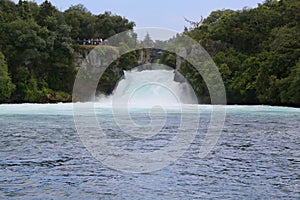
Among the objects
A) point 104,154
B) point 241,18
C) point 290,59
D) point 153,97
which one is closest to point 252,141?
point 104,154

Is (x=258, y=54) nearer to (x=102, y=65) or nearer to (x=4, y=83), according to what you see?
(x=102, y=65)

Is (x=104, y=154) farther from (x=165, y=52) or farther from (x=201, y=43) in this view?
(x=165, y=52)

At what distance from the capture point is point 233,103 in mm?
41656

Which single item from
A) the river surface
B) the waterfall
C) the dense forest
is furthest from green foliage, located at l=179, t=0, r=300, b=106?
the river surface

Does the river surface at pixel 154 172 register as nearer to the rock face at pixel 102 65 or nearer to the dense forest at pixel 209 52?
the dense forest at pixel 209 52

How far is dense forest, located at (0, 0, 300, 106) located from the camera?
116ft

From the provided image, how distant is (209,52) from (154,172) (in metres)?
37.1

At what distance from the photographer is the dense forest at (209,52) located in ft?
116

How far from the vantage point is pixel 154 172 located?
947cm

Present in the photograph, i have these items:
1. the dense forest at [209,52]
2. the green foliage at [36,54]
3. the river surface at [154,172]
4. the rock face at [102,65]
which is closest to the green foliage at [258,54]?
the dense forest at [209,52]

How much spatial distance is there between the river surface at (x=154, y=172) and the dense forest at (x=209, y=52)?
21054mm

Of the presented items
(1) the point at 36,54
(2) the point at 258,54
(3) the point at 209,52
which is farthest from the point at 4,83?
(2) the point at 258,54

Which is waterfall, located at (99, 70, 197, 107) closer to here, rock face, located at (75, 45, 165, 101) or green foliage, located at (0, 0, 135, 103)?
rock face, located at (75, 45, 165, 101)

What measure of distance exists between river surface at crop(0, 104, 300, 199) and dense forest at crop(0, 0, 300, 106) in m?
21.1
